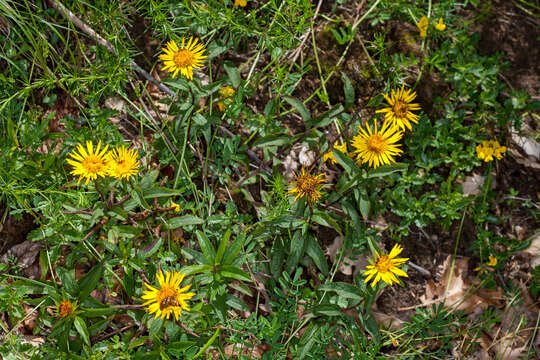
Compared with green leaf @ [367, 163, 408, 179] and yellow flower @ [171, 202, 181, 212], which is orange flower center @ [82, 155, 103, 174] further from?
green leaf @ [367, 163, 408, 179]

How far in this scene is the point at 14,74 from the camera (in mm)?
2338

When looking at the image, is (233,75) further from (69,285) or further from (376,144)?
(69,285)

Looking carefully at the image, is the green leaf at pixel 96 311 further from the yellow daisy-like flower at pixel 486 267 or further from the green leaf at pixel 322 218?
the yellow daisy-like flower at pixel 486 267

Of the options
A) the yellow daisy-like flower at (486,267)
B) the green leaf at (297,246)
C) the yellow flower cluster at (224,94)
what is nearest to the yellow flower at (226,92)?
the yellow flower cluster at (224,94)

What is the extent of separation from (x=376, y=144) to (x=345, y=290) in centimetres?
74

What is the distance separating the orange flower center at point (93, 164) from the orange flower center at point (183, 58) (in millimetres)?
578

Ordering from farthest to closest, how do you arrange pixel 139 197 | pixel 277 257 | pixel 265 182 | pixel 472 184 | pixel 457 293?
pixel 472 184 → pixel 457 293 → pixel 265 182 → pixel 277 257 → pixel 139 197

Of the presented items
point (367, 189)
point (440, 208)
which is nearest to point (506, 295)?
point (440, 208)

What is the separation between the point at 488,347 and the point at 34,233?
8.58ft

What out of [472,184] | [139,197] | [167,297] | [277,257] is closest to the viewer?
[167,297]

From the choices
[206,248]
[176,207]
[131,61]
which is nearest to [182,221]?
[176,207]

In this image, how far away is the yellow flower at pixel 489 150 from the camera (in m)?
2.68

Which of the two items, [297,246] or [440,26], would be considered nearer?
[297,246]

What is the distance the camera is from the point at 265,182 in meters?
2.53
